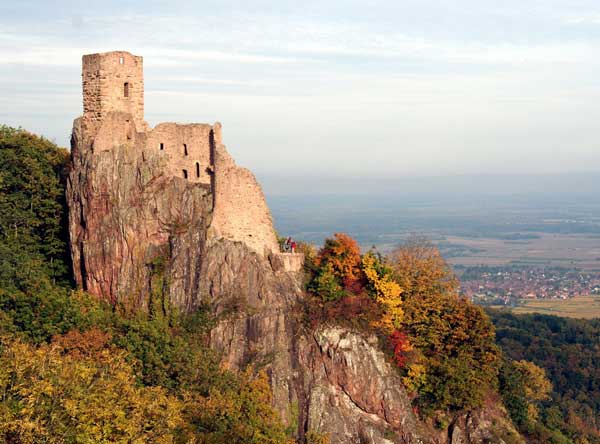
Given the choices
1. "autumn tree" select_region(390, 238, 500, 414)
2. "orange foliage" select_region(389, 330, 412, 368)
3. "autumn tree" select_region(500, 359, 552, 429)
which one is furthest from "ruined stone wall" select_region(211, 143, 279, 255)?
"autumn tree" select_region(500, 359, 552, 429)

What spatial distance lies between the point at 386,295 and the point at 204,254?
938cm

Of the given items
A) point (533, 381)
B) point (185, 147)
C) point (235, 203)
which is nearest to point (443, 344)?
point (235, 203)

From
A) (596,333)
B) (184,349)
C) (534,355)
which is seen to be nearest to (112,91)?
(184,349)

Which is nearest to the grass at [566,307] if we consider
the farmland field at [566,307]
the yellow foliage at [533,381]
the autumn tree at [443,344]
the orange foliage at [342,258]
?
the farmland field at [566,307]

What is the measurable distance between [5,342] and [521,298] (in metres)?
138

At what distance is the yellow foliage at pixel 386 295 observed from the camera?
43250 millimetres

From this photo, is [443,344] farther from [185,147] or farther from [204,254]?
[185,147]

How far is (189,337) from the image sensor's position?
131 ft

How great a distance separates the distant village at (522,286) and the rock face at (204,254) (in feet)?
376

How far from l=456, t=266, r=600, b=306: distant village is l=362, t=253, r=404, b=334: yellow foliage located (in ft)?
368

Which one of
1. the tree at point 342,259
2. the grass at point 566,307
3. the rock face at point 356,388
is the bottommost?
the grass at point 566,307

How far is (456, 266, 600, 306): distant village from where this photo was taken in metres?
163

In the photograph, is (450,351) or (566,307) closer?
(450,351)

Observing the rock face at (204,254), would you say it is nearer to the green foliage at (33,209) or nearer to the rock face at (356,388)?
the rock face at (356,388)
